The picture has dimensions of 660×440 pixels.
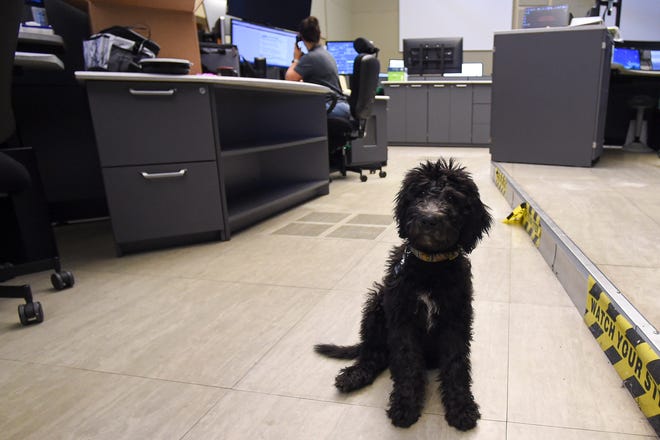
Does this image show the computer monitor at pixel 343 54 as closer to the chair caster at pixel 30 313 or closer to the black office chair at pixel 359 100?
the black office chair at pixel 359 100

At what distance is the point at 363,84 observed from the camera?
11.5 feet

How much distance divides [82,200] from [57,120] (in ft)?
1.61

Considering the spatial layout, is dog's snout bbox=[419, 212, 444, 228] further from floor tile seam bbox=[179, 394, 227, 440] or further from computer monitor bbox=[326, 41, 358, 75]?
computer monitor bbox=[326, 41, 358, 75]

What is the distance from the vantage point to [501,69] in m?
3.44

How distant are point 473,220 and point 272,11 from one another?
3143 millimetres

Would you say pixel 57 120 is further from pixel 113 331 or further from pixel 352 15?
pixel 352 15

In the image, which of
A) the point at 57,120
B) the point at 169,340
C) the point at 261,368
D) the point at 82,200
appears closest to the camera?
the point at 261,368

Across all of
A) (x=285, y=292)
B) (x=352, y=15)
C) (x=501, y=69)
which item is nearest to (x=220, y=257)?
(x=285, y=292)

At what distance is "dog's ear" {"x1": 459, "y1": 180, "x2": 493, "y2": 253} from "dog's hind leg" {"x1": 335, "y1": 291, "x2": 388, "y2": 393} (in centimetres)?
26

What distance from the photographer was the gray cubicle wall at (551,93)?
3.13m

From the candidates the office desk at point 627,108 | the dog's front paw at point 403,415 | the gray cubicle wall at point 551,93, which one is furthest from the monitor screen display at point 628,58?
the dog's front paw at point 403,415

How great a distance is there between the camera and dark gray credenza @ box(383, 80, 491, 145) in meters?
6.06

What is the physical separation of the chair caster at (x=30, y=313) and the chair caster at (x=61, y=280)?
265 millimetres

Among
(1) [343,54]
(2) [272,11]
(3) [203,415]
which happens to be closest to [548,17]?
(1) [343,54]
